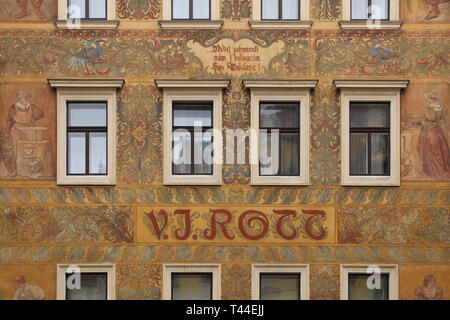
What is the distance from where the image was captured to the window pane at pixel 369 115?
445 inches

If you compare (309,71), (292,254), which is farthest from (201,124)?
(292,254)

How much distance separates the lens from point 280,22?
11.3m

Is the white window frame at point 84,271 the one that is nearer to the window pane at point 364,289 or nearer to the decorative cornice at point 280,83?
the decorative cornice at point 280,83

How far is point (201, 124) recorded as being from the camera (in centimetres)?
1132

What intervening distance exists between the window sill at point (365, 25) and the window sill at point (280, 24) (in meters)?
0.63

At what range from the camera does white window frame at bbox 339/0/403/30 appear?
1125 centimetres

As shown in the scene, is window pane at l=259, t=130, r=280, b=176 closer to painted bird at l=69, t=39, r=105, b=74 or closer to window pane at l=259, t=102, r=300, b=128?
window pane at l=259, t=102, r=300, b=128

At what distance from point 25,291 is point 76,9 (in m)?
5.32

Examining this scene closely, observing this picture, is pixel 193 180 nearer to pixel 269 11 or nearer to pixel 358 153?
pixel 358 153

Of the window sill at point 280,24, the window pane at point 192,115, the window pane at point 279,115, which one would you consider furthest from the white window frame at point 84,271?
the window sill at point 280,24

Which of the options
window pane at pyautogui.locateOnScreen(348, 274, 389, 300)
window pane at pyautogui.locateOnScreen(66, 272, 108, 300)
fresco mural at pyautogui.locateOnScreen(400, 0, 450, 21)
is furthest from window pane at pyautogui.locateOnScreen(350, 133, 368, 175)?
window pane at pyautogui.locateOnScreen(66, 272, 108, 300)

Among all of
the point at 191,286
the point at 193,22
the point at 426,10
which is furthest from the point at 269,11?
the point at 191,286
